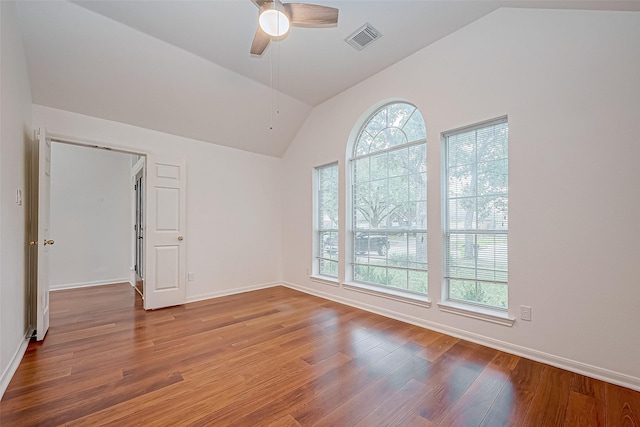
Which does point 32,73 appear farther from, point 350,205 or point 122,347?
point 350,205

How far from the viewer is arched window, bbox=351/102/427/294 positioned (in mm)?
3266

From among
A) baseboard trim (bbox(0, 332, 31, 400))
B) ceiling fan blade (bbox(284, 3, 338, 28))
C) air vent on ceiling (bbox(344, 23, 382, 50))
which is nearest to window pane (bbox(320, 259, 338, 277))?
air vent on ceiling (bbox(344, 23, 382, 50))

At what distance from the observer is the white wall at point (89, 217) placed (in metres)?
4.88

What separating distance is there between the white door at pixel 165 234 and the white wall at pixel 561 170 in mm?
3465

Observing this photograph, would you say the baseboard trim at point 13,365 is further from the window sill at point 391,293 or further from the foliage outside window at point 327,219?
the foliage outside window at point 327,219

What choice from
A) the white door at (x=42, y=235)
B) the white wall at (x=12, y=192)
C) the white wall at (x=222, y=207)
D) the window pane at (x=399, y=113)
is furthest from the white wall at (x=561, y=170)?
the white door at (x=42, y=235)

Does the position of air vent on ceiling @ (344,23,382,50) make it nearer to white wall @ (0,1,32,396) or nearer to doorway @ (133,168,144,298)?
white wall @ (0,1,32,396)

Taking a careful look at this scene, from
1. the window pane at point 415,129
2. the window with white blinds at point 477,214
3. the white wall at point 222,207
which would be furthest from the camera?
the white wall at point 222,207

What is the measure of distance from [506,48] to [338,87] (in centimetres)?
211

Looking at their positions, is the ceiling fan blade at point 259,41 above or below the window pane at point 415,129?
above

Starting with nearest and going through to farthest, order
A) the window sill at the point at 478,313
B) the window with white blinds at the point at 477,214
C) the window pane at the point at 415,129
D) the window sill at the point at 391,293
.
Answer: the window sill at the point at 478,313 < the window with white blinds at the point at 477,214 < the window sill at the point at 391,293 < the window pane at the point at 415,129

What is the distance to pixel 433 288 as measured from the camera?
2.97m

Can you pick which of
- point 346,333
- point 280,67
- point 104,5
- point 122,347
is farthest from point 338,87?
point 122,347

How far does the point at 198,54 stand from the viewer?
3.20 meters
